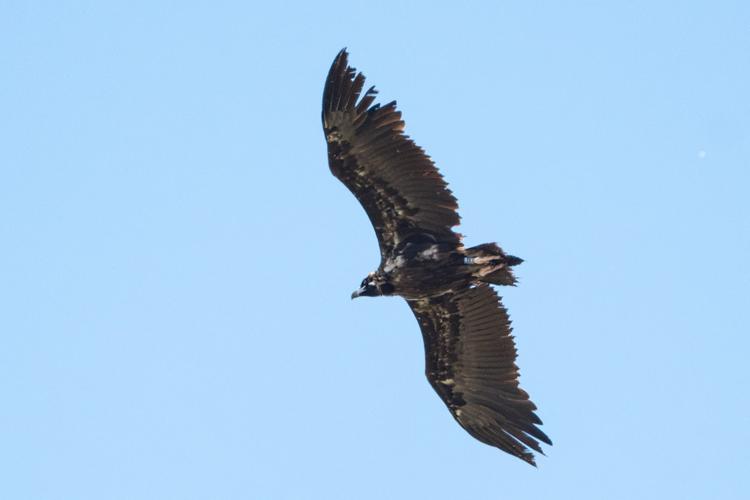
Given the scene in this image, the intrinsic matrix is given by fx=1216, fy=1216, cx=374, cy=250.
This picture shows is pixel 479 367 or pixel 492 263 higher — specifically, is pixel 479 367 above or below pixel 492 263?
below

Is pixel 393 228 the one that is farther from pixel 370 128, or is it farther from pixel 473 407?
pixel 473 407

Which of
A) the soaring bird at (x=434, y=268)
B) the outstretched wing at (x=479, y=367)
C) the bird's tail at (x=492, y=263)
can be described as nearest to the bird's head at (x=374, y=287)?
the soaring bird at (x=434, y=268)

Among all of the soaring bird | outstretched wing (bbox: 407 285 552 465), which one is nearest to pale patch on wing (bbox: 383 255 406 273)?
the soaring bird

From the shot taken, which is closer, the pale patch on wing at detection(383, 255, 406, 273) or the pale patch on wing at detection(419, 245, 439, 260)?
the pale patch on wing at detection(419, 245, 439, 260)

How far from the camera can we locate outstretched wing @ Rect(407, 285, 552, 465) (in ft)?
61.1

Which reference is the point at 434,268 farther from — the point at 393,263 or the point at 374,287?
the point at 374,287

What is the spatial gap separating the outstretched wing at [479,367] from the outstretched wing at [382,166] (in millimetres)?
1383

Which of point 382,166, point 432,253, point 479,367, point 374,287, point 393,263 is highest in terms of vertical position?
point 382,166

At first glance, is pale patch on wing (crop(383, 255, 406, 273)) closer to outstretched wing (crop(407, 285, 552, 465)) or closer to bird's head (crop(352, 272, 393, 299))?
bird's head (crop(352, 272, 393, 299))

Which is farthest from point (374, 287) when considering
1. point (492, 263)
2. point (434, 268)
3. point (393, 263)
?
point (492, 263)

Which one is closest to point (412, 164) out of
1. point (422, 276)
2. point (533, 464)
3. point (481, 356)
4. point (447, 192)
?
point (447, 192)

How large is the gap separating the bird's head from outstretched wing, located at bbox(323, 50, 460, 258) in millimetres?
396

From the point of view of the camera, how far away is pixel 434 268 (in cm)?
1806

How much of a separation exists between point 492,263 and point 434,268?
0.94 m
